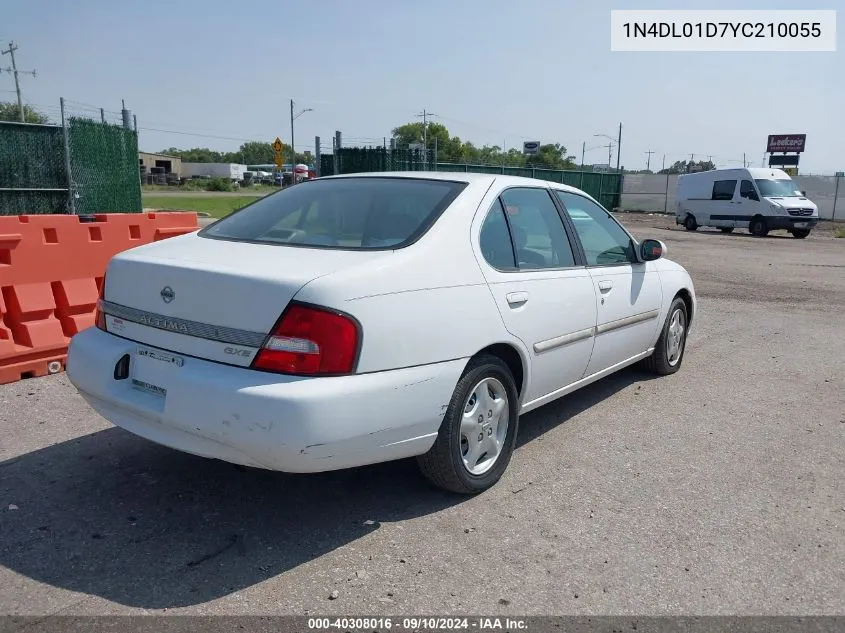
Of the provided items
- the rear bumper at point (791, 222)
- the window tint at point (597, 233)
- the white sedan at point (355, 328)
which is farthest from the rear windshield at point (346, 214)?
the rear bumper at point (791, 222)

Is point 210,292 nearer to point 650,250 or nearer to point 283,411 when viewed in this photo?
point 283,411

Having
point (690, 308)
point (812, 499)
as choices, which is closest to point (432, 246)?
point (812, 499)

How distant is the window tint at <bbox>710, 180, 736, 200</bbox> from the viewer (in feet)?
84.7

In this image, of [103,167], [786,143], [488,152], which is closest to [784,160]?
[786,143]

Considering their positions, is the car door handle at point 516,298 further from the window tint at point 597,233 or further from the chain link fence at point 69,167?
the chain link fence at point 69,167

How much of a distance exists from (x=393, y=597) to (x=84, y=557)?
4.29 ft

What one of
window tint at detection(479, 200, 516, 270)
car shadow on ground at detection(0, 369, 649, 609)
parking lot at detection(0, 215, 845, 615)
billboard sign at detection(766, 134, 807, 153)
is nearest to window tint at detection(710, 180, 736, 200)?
parking lot at detection(0, 215, 845, 615)

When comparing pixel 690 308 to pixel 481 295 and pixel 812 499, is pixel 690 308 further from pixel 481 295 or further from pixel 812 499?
pixel 481 295

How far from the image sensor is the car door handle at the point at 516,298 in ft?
12.1

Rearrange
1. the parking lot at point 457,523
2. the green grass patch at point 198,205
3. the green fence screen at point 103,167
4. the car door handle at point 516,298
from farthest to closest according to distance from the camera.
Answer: the green grass patch at point 198,205 < the green fence screen at point 103,167 < the car door handle at point 516,298 < the parking lot at point 457,523

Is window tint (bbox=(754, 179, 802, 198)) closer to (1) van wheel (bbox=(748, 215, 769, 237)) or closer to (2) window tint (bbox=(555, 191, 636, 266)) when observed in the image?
(1) van wheel (bbox=(748, 215, 769, 237))

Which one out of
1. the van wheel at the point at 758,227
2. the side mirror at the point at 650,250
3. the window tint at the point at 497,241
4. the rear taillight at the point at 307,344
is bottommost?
the van wheel at the point at 758,227

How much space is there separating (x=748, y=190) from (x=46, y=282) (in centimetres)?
2471

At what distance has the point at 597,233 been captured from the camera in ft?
16.1
